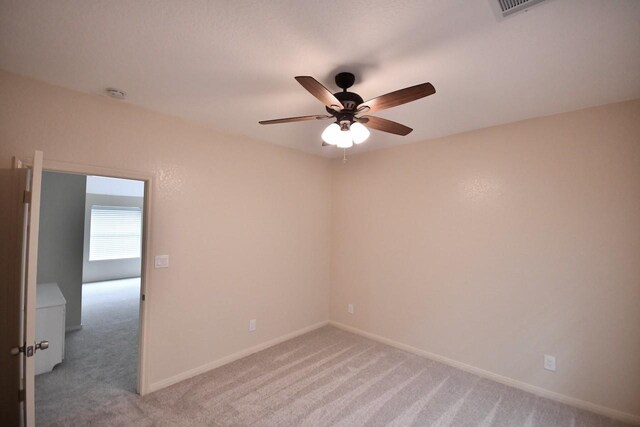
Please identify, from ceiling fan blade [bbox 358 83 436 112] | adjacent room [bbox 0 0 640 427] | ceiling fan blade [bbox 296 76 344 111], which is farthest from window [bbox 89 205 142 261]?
ceiling fan blade [bbox 358 83 436 112]

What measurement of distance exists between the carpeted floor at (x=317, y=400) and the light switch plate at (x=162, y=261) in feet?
3.67

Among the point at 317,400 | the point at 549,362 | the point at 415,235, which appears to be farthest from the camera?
the point at 415,235

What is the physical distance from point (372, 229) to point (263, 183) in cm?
158

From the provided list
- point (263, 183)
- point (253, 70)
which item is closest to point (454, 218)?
point (263, 183)

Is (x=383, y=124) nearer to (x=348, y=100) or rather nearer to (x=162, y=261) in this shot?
(x=348, y=100)

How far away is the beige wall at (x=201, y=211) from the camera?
211cm

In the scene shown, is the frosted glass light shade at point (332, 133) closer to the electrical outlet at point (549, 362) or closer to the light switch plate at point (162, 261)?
the light switch plate at point (162, 261)

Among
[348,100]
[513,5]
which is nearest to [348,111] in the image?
[348,100]

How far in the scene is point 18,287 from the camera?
5.34ft

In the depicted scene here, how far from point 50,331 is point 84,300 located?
316 centimetres

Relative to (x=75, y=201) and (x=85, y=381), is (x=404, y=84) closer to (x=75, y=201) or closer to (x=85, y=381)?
(x=85, y=381)

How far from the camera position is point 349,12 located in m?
1.37

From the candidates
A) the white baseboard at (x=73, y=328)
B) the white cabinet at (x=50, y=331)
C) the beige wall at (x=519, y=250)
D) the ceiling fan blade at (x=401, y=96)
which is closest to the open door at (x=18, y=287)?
the white cabinet at (x=50, y=331)

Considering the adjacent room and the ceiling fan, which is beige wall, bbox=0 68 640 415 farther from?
the ceiling fan
